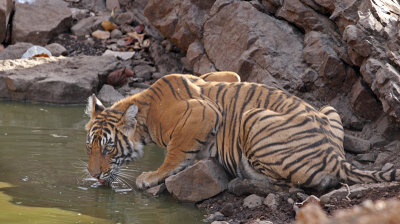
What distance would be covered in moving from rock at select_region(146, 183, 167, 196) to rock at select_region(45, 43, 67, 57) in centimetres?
838

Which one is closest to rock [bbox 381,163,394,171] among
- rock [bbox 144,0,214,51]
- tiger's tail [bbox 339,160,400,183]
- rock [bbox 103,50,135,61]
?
tiger's tail [bbox 339,160,400,183]

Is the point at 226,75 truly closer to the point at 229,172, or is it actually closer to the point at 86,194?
the point at 229,172

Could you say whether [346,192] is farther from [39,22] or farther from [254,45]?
[39,22]

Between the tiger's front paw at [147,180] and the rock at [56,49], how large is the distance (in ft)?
26.9

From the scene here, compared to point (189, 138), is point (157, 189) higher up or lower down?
lower down

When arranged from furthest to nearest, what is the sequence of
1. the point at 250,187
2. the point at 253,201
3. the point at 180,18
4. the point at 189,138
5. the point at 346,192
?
the point at 180,18
the point at 189,138
the point at 250,187
the point at 253,201
the point at 346,192

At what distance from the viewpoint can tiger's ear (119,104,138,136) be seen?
6.25 metres

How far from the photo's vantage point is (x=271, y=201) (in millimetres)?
5551

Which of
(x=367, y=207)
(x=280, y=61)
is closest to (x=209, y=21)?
(x=280, y=61)

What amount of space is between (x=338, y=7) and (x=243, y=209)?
13.1 ft

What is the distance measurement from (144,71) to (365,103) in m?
6.22

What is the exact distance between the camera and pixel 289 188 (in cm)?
571

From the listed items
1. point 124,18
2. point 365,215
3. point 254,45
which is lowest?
point 124,18

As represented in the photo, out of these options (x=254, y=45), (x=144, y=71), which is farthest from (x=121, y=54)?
(x=254, y=45)
